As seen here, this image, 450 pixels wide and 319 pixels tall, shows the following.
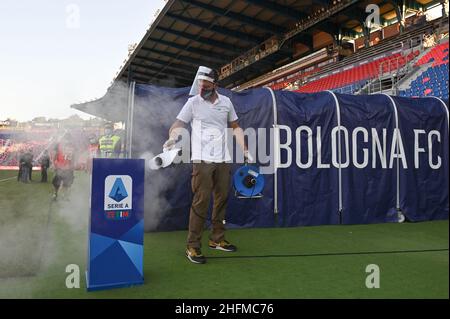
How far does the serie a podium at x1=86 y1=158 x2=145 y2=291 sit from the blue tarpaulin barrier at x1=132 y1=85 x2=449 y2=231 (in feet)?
5.42

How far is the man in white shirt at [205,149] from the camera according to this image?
279 centimetres

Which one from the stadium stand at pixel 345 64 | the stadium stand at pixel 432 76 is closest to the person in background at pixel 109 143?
the stadium stand at pixel 432 76

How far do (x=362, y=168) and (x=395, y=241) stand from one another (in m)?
1.23

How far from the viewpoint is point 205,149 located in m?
2.84

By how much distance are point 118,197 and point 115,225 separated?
0.17 m

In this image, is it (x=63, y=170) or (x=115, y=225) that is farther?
(x=63, y=170)

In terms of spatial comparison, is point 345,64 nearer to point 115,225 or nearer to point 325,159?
point 325,159

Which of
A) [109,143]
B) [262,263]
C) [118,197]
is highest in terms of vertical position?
[109,143]

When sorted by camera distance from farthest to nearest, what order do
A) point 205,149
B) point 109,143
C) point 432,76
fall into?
point 432,76 → point 109,143 → point 205,149

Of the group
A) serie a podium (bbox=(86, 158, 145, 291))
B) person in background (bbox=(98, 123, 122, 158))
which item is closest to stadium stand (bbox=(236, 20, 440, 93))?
person in background (bbox=(98, 123, 122, 158))

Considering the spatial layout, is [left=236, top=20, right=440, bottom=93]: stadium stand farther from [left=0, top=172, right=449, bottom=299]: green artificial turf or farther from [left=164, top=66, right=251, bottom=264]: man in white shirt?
[left=164, top=66, right=251, bottom=264]: man in white shirt

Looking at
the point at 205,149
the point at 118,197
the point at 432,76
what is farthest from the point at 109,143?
the point at 432,76
